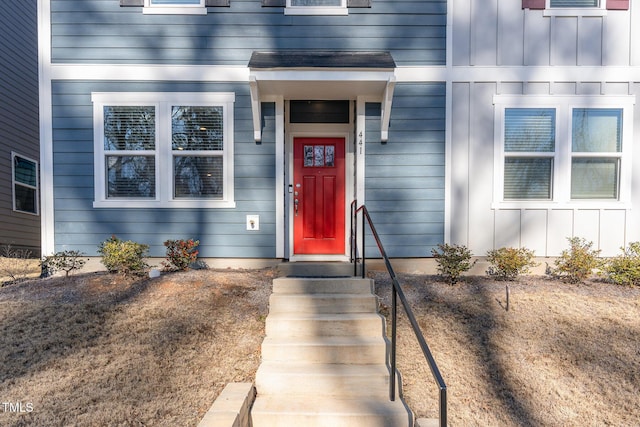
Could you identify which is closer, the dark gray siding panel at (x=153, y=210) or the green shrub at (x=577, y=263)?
the green shrub at (x=577, y=263)

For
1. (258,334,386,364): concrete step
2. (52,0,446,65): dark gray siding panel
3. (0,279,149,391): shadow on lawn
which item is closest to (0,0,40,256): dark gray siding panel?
(52,0,446,65): dark gray siding panel

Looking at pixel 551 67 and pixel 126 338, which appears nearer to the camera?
pixel 126 338

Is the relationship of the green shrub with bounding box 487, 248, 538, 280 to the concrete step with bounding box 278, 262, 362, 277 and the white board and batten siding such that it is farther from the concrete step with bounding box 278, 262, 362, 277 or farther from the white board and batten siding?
the concrete step with bounding box 278, 262, 362, 277

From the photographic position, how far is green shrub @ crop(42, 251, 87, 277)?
15.7 ft

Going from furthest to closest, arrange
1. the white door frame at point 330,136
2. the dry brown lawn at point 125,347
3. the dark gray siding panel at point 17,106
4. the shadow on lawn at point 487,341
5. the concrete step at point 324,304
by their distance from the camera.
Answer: the dark gray siding panel at point 17,106 → the white door frame at point 330,136 → the concrete step at point 324,304 → the shadow on lawn at point 487,341 → the dry brown lawn at point 125,347

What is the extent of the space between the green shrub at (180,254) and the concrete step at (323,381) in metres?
2.38

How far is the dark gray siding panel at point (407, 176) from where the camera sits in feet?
17.4

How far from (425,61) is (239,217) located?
3546 mm

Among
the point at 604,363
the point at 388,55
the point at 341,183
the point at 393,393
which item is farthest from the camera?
the point at 341,183

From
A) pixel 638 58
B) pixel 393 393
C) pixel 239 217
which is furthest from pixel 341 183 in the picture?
pixel 638 58

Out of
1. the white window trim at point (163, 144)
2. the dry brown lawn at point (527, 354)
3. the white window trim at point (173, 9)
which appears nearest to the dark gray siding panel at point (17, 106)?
the white window trim at point (163, 144)

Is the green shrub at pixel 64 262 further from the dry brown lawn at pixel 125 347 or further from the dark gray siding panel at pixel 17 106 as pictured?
the dark gray siding panel at pixel 17 106

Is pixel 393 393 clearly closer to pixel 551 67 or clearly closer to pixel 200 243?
pixel 200 243

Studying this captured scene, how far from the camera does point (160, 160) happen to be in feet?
17.4
